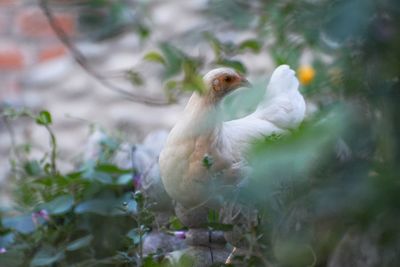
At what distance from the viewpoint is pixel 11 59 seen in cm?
287

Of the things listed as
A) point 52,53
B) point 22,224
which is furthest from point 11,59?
point 22,224

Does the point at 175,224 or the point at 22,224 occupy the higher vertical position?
the point at 175,224

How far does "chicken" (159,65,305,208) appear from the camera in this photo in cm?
90

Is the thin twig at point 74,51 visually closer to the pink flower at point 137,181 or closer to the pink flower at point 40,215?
the pink flower at point 137,181

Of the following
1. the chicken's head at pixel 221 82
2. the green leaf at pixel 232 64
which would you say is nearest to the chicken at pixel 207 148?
the chicken's head at pixel 221 82

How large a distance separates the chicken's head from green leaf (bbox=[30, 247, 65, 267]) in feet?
1.40

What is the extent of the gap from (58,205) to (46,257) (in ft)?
0.27

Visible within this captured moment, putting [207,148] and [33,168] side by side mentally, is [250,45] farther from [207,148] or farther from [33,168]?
[33,168]

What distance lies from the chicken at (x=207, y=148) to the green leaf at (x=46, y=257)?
33 centimetres

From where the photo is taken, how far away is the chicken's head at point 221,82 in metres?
0.91

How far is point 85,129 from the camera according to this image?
101 inches

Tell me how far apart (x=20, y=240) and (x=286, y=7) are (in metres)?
0.72

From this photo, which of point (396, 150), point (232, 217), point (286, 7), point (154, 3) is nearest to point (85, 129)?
point (154, 3)

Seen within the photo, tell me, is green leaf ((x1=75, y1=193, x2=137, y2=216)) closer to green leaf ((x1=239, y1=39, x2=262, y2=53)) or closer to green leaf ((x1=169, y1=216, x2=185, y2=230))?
green leaf ((x1=169, y1=216, x2=185, y2=230))
